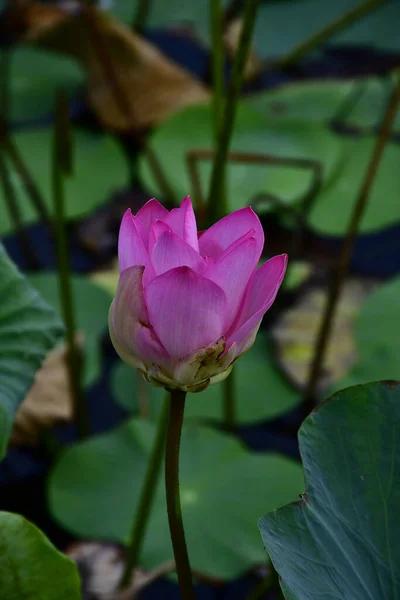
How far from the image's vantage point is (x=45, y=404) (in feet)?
3.82

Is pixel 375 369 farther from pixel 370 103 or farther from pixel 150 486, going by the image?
pixel 370 103

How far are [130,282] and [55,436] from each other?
866mm

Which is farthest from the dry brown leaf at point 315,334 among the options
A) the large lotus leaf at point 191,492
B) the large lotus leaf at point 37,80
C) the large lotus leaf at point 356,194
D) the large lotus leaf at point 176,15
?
the large lotus leaf at point 176,15

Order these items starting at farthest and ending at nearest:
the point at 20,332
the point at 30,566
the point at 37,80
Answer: the point at 37,80
the point at 20,332
the point at 30,566

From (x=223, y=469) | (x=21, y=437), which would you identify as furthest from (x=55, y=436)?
(x=223, y=469)

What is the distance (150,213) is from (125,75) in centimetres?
150

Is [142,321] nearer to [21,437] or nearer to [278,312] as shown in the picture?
[21,437]

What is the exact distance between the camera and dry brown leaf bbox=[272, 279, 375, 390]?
1.33 m

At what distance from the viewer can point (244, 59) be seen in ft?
2.36

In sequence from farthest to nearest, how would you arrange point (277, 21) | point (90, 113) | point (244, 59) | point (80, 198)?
point (277, 21), point (90, 113), point (80, 198), point (244, 59)

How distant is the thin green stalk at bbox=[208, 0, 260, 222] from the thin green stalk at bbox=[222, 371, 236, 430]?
37 centimetres

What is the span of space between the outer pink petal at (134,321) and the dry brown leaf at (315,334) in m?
0.85

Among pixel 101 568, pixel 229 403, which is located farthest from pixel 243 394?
pixel 101 568

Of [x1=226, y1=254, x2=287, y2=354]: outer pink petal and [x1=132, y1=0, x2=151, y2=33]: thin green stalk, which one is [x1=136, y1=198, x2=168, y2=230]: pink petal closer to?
[x1=226, y1=254, x2=287, y2=354]: outer pink petal
